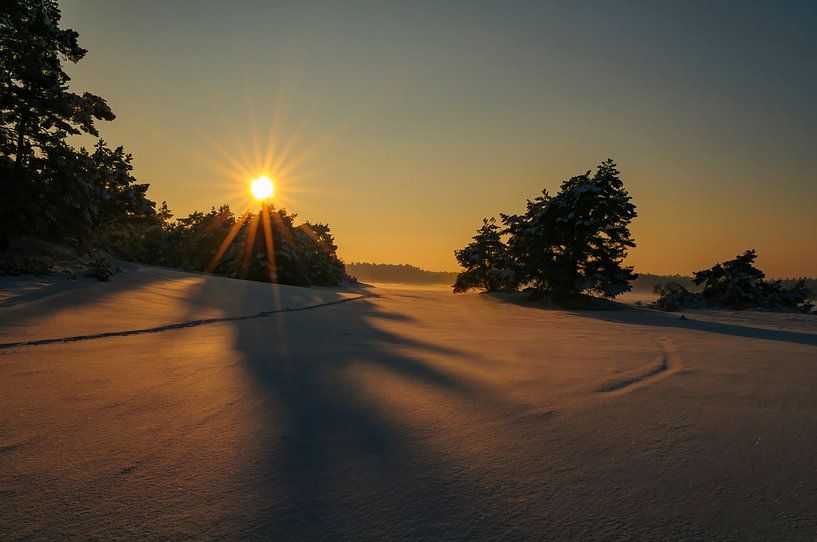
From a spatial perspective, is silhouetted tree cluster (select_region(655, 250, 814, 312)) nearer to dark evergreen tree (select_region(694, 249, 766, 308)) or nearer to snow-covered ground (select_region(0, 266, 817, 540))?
dark evergreen tree (select_region(694, 249, 766, 308))

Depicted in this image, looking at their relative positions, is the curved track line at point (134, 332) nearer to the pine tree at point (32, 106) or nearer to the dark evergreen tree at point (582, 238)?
the pine tree at point (32, 106)

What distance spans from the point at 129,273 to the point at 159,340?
28.4 feet

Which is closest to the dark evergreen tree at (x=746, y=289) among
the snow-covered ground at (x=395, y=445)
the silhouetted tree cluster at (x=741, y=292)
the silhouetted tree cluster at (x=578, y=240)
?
the silhouetted tree cluster at (x=741, y=292)

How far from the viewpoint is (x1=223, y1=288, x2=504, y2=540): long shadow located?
1.30 m

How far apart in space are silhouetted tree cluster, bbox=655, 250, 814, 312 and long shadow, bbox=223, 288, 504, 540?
20.4 metres

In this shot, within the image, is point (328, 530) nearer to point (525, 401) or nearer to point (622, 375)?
point (525, 401)

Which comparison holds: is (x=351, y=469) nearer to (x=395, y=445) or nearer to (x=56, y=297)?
(x=395, y=445)

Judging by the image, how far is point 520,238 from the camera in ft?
60.4

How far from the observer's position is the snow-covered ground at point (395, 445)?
1329 mm

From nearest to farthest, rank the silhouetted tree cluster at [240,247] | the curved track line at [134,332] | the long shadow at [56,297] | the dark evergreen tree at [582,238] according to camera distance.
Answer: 1. the curved track line at [134,332]
2. the long shadow at [56,297]
3. the dark evergreen tree at [582,238]
4. the silhouetted tree cluster at [240,247]

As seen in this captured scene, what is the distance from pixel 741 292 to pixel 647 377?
20.9m

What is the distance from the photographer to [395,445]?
193 cm

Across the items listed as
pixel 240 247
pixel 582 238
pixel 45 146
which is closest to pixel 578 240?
pixel 582 238

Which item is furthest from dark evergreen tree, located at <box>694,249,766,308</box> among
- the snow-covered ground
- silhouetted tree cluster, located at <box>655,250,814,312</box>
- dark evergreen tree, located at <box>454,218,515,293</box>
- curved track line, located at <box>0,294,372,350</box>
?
curved track line, located at <box>0,294,372,350</box>
